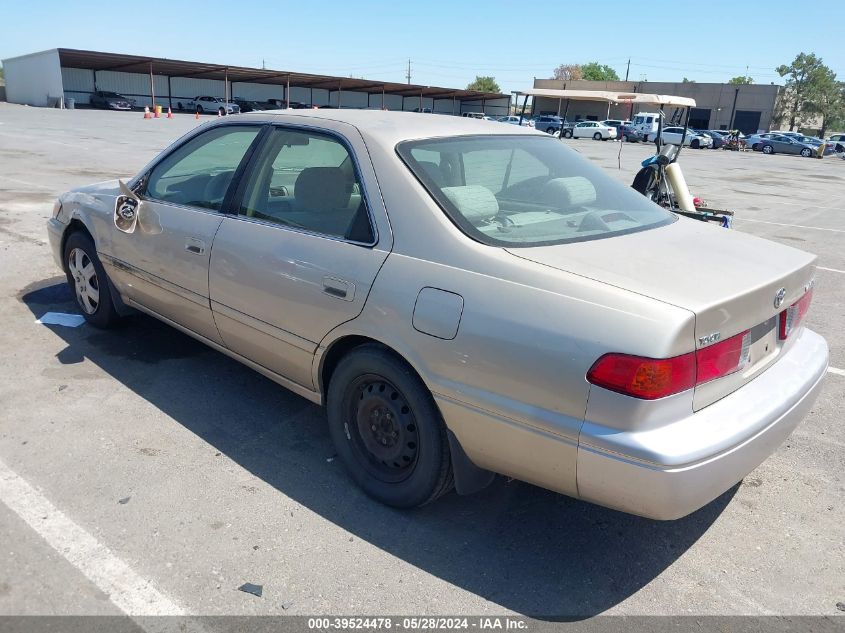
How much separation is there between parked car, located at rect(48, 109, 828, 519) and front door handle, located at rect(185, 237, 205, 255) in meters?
0.02

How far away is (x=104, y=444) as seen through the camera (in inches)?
135

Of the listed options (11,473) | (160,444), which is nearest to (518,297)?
(160,444)

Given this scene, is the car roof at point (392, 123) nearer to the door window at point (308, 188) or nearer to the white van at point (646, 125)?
the door window at point (308, 188)

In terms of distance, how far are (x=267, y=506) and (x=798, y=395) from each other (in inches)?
89.2

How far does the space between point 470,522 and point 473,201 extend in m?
1.39

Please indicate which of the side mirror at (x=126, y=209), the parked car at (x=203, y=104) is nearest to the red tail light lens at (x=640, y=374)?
the side mirror at (x=126, y=209)

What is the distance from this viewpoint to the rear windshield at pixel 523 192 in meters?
2.85

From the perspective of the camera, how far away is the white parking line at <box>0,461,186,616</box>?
2.39 meters

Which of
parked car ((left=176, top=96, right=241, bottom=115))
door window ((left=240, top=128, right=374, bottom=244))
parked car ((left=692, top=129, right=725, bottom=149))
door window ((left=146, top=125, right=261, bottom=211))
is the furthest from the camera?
parked car ((left=176, top=96, right=241, bottom=115))

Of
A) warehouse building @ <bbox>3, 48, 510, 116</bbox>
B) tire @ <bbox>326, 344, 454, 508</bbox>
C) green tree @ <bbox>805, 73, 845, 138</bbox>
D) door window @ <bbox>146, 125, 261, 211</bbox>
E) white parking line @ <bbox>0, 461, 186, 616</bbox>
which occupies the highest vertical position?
green tree @ <bbox>805, 73, 845, 138</bbox>

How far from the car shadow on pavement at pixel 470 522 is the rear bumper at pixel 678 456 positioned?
1.53 ft

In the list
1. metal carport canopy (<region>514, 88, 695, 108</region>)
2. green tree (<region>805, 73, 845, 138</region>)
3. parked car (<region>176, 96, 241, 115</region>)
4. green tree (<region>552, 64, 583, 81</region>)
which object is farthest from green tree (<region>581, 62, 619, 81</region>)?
metal carport canopy (<region>514, 88, 695, 108</region>)

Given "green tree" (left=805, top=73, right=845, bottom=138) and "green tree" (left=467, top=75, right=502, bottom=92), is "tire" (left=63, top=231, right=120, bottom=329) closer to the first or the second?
"green tree" (left=805, top=73, right=845, bottom=138)

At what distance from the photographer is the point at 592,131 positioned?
50.0 metres
